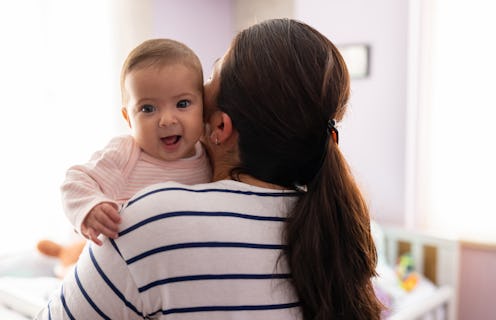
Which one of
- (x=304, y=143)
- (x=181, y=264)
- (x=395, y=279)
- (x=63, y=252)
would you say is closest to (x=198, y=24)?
(x=63, y=252)

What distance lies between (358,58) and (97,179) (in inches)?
85.9

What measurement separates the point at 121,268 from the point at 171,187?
5.2 inches

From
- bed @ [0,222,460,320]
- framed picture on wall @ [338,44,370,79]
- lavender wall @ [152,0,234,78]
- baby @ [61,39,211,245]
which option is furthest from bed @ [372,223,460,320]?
lavender wall @ [152,0,234,78]

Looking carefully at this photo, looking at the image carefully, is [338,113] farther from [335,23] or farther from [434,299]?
[335,23]

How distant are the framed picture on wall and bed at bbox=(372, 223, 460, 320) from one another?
2.96ft

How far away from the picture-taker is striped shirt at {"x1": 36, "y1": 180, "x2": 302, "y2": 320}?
0.65 m

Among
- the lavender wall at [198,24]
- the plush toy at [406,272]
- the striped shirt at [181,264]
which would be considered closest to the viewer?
the striped shirt at [181,264]

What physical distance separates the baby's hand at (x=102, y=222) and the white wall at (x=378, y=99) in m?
2.08

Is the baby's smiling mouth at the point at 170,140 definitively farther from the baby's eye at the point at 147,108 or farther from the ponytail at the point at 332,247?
the ponytail at the point at 332,247

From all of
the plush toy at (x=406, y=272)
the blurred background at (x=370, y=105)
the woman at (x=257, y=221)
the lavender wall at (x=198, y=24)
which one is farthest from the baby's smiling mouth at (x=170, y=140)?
the lavender wall at (x=198, y=24)

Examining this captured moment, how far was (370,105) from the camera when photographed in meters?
2.78

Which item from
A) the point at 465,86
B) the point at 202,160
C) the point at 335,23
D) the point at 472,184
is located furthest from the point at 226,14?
the point at 202,160

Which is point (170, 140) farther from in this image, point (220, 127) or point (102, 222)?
point (102, 222)

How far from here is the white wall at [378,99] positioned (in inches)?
105
